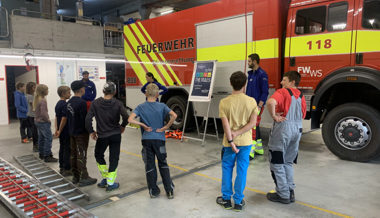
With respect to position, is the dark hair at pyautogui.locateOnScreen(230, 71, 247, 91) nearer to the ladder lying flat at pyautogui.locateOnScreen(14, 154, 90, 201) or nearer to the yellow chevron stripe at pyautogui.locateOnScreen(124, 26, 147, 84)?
the ladder lying flat at pyautogui.locateOnScreen(14, 154, 90, 201)

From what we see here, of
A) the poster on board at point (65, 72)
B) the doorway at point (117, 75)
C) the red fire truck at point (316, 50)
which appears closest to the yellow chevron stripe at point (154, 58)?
the red fire truck at point (316, 50)

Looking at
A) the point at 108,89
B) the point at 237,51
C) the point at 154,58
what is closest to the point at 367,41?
the point at 237,51

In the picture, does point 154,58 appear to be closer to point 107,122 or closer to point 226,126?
point 107,122

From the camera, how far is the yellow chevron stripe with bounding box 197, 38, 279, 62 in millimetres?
5039

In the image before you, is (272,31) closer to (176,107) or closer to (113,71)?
(176,107)

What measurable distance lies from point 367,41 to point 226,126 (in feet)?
9.86

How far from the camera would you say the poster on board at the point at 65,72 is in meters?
11.4

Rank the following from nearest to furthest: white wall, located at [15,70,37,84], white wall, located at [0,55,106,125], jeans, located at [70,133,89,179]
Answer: jeans, located at [70,133,89,179]
white wall, located at [0,55,106,125]
white wall, located at [15,70,37,84]

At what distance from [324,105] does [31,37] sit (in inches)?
422

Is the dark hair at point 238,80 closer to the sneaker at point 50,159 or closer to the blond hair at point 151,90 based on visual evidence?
the blond hair at point 151,90

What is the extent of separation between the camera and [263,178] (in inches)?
155

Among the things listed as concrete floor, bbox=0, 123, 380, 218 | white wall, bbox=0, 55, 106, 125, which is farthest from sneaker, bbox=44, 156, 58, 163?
white wall, bbox=0, 55, 106, 125

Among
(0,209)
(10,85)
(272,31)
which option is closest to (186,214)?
(0,209)

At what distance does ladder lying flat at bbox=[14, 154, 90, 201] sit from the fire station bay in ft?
0.08
